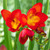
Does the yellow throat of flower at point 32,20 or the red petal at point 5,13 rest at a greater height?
the red petal at point 5,13

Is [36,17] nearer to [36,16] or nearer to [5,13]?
[36,16]

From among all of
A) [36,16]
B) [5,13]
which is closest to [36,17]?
[36,16]

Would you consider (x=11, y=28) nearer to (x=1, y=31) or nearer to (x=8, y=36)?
(x=8, y=36)

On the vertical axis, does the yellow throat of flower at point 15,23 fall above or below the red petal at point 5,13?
below

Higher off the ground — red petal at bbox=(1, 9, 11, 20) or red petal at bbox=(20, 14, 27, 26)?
red petal at bbox=(1, 9, 11, 20)

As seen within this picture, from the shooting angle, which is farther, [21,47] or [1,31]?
[1,31]

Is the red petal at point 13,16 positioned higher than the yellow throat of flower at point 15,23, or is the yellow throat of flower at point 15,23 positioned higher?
the red petal at point 13,16

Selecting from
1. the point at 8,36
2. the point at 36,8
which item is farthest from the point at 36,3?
the point at 8,36

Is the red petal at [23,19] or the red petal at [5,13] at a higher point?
the red petal at [5,13]
